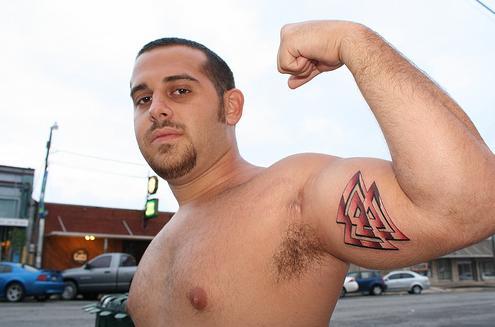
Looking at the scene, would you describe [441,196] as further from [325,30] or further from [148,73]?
[148,73]

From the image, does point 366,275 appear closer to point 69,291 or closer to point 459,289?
point 459,289

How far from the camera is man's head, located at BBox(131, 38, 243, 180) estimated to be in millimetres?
1734

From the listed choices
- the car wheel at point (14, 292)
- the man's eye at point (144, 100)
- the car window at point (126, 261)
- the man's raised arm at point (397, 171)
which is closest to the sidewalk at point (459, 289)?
the car window at point (126, 261)

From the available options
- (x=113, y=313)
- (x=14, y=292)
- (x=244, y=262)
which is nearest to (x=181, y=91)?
(x=244, y=262)

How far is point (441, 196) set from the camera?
94cm

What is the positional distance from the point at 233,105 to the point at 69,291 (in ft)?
42.8

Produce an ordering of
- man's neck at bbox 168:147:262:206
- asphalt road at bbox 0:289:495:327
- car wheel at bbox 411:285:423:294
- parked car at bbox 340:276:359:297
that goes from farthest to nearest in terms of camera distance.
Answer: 1. car wheel at bbox 411:285:423:294
2. parked car at bbox 340:276:359:297
3. asphalt road at bbox 0:289:495:327
4. man's neck at bbox 168:147:262:206

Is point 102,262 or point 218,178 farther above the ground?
point 218,178

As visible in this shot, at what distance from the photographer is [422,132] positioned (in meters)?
0.95

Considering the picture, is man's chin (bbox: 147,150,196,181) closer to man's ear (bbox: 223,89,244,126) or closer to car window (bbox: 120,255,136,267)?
man's ear (bbox: 223,89,244,126)

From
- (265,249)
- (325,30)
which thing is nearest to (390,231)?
(265,249)

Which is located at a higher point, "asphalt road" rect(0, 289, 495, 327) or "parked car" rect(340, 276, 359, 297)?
"parked car" rect(340, 276, 359, 297)

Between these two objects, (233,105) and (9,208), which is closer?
(233,105)

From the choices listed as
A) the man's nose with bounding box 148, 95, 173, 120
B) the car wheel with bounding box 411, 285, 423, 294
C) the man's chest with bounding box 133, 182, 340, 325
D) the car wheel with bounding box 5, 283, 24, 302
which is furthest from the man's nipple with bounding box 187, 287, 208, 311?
the car wheel with bounding box 411, 285, 423, 294
